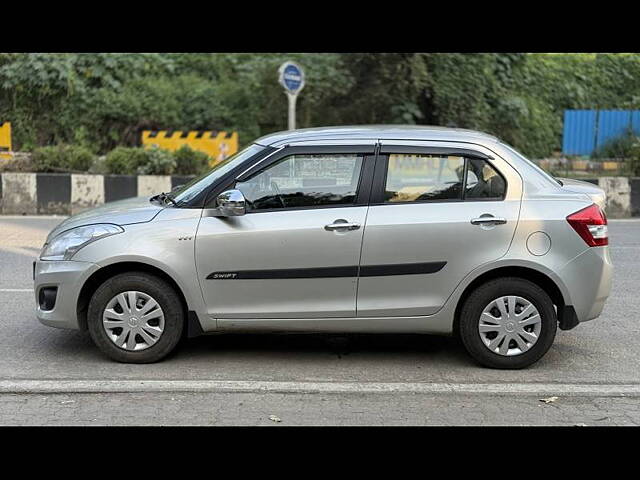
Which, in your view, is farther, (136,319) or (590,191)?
(590,191)

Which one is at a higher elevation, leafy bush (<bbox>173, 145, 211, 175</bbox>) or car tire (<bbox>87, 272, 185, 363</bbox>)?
leafy bush (<bbox>173, 145, 211, 175</bbox>)

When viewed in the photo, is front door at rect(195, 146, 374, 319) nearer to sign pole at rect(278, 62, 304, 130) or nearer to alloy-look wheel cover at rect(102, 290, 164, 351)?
alloy-look wheel cover at rect(102, 290, 164, 351)

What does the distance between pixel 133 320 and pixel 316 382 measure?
132 cm

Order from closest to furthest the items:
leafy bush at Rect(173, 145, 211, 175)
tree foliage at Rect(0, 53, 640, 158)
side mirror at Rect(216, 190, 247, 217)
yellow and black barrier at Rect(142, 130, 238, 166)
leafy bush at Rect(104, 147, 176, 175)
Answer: side mirror at Rect(216, 190, 247, 217), leafy bush at Rect(104, 147, 176, 175), leafy bush at Rect(173, 145, 211, 175), tree foliage at Rect(0, 53, 640, 158), yellow and black barrier at Rect(142, 130, 238, 166)

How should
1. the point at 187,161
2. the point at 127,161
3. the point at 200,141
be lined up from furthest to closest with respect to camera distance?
1. the point at 200,141
2. the point at 187,161
3. the point at 127,161

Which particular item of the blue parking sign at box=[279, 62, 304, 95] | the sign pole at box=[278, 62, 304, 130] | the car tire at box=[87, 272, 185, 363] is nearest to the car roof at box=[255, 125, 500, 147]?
the car tire at box=[87, 272, 185, 363]

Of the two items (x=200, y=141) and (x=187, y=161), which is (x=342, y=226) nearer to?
(x=187, y=161)

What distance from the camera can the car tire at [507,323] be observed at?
5219mm

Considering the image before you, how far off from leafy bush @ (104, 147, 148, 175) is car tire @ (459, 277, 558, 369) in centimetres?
864

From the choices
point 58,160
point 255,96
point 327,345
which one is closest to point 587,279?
point 327,345

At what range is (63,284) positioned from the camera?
208 inches

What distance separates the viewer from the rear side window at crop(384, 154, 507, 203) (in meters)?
5.32

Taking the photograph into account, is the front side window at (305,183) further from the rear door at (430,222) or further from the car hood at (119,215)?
the car hood at (119,215)

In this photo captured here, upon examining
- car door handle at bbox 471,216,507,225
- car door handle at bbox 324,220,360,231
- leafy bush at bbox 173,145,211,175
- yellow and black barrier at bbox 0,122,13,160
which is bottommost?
car door handle at bbox 324,220,360,231
